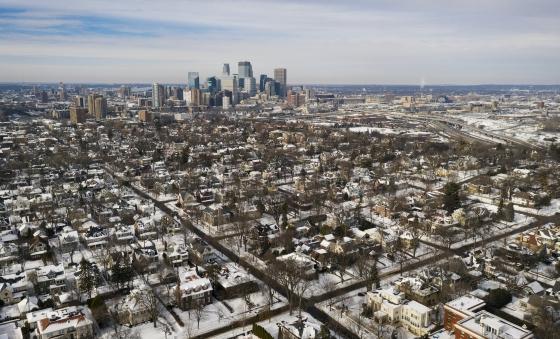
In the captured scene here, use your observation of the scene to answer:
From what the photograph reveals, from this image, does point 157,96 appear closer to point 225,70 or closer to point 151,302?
point 225,70

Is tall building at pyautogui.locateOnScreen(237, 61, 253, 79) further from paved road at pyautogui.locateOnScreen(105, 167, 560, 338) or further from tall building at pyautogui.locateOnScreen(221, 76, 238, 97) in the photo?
paved road at pyautogui.locateOnScreen(105, 167, 560, 338)

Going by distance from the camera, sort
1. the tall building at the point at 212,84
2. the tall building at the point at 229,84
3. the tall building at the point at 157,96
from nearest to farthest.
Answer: the tall building at the point at 157,96 < the tall building at the point at 212,84 < the tall building at the point at 229,84

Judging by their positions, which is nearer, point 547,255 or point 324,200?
point 547,255

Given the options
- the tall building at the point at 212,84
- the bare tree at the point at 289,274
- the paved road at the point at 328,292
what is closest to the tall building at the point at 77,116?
the paved road at the point at 328,292

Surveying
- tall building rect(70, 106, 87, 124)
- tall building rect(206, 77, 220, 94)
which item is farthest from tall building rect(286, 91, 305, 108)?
tall building rect(70, 106, 87, 124)

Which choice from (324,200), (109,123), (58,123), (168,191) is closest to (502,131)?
(324,200)

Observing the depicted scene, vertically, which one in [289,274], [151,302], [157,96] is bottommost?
[151,302]

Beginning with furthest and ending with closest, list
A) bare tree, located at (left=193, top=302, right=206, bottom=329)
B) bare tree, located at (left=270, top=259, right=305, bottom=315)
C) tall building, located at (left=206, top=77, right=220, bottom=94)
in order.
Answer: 1. tall building, located at (left=206, top=77, right=220, bottom=94)
2. bare tree, located at (left=270, top=259, right=305, bottom=315)
3. bare tree, located at (left=193, top=302, right=206, bottom=329)

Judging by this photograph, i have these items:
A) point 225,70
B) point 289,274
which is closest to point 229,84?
point 225,70

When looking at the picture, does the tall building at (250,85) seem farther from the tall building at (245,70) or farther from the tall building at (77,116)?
the tall building at (77,116)

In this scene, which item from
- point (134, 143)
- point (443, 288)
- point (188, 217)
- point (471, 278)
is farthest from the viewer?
point (134, 143)

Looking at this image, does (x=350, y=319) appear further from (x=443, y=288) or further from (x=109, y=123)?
(x=109, y=123)
